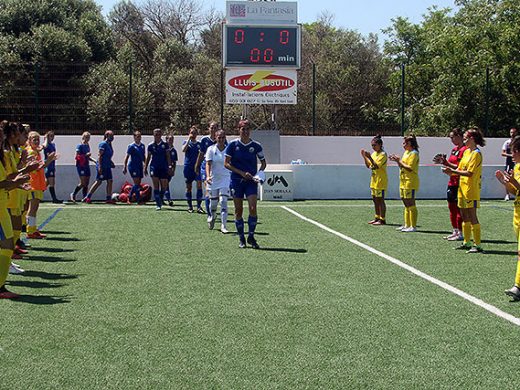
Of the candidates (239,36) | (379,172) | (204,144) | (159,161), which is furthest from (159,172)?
(239,36)

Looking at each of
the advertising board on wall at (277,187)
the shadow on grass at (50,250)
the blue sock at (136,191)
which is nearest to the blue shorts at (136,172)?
the blue sock at (136,191)

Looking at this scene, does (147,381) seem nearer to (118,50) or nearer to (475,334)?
Result: (475,334)

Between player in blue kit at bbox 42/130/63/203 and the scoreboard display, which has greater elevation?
the scoreboard display

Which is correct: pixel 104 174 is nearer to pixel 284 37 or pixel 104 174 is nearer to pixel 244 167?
pixel 284 37

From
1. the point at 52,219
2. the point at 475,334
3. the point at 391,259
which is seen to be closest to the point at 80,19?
the point at 52,219

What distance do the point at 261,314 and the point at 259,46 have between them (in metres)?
20.5

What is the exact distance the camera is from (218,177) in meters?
15.1

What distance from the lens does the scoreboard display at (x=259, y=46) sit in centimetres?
2708

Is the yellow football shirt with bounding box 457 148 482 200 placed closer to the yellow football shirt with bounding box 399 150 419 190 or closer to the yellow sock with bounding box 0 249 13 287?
the yellow football shirt with bounding box 399 150 419 190

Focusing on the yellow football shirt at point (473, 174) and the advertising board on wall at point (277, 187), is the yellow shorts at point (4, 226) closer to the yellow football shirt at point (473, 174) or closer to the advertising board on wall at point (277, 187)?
the yellow football shirt at point (473, 174)

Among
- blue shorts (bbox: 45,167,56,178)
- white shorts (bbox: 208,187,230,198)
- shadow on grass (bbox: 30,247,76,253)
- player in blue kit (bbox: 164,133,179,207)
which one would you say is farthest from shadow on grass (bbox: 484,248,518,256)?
blue shorts (bbox: 45,167,56,178)

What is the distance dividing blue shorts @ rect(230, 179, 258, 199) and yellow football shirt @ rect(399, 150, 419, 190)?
3.60m

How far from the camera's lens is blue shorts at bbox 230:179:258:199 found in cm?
1271

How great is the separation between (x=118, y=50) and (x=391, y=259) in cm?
4087
